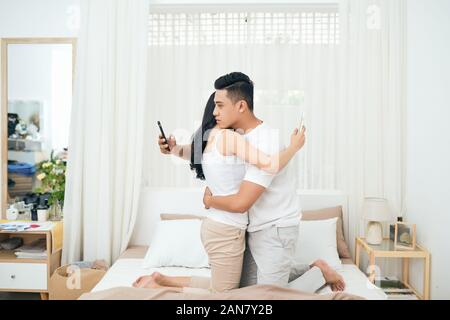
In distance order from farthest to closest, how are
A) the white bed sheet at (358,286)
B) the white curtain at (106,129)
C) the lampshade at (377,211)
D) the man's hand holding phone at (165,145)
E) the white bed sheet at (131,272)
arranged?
the white curtain at (106,129) < the lampshade at (377,211) < the white bed sheet at (131,272) < the white bed sheet at (358,286) < the man's hand holding phone at (165,145)

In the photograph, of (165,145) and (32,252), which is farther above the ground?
(165,145)

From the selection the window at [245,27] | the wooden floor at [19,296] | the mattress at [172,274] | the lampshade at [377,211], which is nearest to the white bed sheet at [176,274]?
the mattress at [172,274]

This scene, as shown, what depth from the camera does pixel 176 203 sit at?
258 centimetres

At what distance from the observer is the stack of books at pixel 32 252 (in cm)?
242

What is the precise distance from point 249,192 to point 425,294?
1248 mm

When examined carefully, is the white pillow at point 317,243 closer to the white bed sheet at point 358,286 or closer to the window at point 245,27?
the white bed sheet at point 358,286

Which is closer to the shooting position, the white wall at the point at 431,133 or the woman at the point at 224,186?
the woman at the point at 224,186

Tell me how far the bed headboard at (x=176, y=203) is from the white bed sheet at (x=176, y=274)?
0.34 metres

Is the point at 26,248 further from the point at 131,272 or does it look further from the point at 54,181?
the point at 131,272

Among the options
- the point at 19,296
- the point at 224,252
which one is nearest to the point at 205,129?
the point at 224,252

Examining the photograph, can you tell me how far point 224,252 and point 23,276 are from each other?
4.77 ft

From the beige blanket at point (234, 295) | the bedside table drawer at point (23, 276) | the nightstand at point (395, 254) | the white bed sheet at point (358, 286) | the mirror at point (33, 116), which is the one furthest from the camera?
the mirror at point (33, 116)

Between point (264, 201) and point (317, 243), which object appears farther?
point (317, 243)

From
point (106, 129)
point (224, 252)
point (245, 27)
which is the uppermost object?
point (245, 27)
